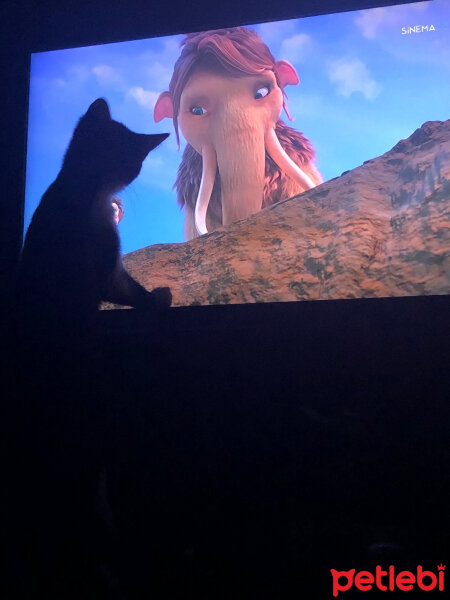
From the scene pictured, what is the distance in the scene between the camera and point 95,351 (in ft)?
5.14

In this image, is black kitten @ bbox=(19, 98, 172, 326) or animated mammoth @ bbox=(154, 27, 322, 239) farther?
animated mammoth @ bbox=(154, 27, 322, 239)

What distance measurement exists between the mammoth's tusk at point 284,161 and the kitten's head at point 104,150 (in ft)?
1.26

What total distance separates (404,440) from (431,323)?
363 millimetres

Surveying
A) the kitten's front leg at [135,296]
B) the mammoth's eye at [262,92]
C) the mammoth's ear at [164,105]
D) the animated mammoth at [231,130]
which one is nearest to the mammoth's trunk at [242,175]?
the animated mammoth at [231,130]

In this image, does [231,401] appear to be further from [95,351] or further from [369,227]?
[369,227]

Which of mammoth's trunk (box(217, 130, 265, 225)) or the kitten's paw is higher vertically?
mammoth's trunk (box(217, 130, 265, 225))

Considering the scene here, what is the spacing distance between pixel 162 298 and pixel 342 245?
64cm

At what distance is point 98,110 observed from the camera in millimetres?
1619

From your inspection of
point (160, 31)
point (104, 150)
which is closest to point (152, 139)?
point (104, 150)

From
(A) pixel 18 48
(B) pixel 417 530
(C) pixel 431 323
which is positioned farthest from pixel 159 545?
(A) pixel 18 48

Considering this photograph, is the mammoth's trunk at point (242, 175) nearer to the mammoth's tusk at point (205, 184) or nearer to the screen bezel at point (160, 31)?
the mammoth's tusk at point (205, 184)

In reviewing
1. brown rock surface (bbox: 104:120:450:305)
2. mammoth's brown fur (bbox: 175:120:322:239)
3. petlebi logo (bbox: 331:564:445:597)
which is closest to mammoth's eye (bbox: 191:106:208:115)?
mammoth's brown fur (bbox: 175:120:322:239)

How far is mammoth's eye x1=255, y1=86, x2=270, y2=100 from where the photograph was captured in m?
1.69

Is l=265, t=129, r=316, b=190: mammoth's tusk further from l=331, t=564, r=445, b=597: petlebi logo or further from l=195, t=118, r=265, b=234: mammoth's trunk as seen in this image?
l=331, t=564, r=445, b=597: petlebi logo
